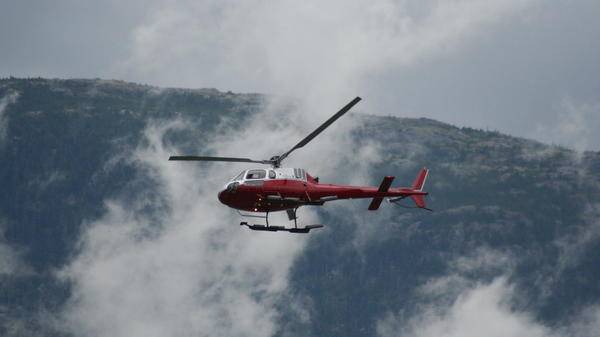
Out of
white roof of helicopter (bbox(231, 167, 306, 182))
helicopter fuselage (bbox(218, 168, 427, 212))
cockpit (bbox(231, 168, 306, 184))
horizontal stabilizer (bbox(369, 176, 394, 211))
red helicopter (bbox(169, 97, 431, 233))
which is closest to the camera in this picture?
red helicopter (bbox(169, 97, 431, 233))

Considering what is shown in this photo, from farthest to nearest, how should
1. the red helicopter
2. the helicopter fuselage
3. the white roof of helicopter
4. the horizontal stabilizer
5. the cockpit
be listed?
the horizontal stabilizer → the white roof of helicopter → the cockpit → the helicopter fuselage → the red helicopter

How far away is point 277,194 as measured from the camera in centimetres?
9444

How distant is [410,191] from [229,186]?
1792 cm

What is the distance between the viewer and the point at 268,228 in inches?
3652

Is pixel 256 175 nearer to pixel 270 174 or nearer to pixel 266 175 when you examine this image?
pixel 266 175

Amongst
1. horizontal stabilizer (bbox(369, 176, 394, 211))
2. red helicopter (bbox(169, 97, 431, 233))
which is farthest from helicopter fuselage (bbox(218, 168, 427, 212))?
horizontal stabilizer (bbox(369, 176, 394, 211))

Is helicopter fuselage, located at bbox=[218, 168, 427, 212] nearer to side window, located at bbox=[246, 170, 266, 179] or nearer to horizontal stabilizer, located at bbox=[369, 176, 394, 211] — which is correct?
side window, located at bbox=[246, 170, 266, 179]

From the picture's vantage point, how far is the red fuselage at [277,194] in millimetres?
94062

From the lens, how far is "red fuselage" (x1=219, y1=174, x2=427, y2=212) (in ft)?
309

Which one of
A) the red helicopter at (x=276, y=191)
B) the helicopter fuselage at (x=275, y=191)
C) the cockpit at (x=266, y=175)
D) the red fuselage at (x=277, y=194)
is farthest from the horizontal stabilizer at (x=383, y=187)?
the cockpit at (x=266, y=175)

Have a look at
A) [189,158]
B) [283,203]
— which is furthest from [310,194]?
[189,158]

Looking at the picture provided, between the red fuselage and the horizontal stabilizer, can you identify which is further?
the horizontal stabilizer

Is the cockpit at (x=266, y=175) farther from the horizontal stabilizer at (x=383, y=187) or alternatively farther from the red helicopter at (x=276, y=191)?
the horizontal stabilizer at (x=383, y=187)

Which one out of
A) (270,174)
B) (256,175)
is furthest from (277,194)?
(256,175)
